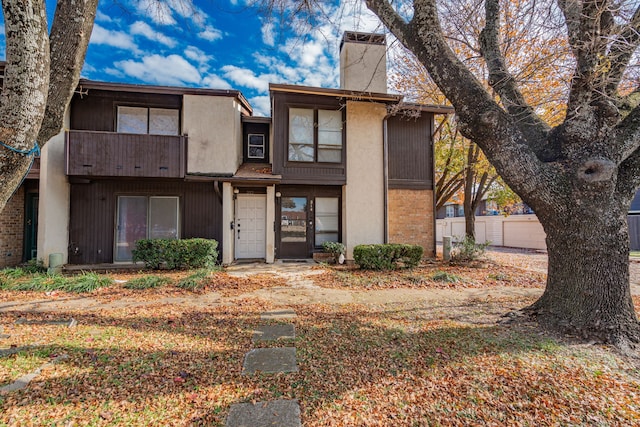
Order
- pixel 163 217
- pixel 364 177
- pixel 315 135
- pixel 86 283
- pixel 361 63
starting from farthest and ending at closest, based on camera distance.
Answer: pixel 361 63 → pixel 364 177 → pixel 315 135 → pixel 163 217 → pixel 86 283

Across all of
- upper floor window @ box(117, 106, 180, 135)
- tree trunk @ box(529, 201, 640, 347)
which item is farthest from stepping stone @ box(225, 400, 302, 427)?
upper floor window @ box(117, 106, 180, 135)

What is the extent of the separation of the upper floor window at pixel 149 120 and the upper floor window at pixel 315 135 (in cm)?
377

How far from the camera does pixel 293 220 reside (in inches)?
422

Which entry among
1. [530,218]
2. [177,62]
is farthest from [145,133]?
[530,218]

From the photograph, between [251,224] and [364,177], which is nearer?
[364,177]

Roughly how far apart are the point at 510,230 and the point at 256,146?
15.3m

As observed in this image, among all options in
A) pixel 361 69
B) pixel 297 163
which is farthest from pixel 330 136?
pixel 361 69

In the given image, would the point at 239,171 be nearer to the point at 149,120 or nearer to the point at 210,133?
the point at 210,133

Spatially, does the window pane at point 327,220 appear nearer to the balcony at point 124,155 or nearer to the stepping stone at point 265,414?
the balcony at point 124,155

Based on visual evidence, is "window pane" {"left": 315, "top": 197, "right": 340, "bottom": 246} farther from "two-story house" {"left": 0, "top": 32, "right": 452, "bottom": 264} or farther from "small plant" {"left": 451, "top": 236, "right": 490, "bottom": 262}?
"small plant" {"left": 451, "top": 236, "right": 490, "bottom": 262}

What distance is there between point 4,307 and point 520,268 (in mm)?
12443

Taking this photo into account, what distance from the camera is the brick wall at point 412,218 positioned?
425 inches

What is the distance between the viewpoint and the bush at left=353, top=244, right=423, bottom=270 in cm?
880

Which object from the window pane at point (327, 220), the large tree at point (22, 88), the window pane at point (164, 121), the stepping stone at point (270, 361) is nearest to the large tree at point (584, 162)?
the stepping stone at point (270, 361)
